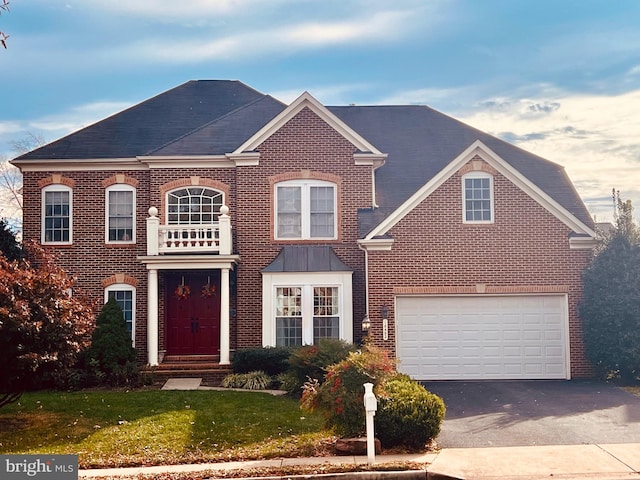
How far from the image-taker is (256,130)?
22672 millimetres

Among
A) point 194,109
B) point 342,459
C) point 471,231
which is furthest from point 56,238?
point 342,459

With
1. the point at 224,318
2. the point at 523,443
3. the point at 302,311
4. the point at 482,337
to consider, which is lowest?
the point at 523,443

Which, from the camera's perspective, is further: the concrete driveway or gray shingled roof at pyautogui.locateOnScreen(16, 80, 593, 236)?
gray shingled roof at pyautogui.locateOnScreen(16, 80, 593, 236)

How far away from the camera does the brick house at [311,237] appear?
1944cm

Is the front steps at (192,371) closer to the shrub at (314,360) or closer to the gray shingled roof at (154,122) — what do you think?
the shrub at (314,360)

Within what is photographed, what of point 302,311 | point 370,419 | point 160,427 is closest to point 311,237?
point 302,311

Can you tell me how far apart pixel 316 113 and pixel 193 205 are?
185 inches

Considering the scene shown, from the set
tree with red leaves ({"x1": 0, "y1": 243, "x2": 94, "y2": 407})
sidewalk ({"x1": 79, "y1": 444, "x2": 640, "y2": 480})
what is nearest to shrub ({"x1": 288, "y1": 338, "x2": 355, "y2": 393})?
tree with red leaves ({"x1": 0, "y1": 243, "x2": 94, "y2": 407})

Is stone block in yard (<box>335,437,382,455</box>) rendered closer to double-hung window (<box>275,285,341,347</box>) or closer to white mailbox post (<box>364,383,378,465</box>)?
white mailbox post (<box>364,383,378,465</box>)

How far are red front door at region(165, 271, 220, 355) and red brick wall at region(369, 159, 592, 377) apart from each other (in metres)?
5.44

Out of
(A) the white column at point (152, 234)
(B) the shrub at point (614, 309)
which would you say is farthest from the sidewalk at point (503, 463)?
(A) the white column at point (152, 234)

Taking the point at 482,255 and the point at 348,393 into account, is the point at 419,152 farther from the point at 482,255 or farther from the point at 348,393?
the point at 348,393

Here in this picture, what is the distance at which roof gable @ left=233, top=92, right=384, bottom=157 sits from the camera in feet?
70.3

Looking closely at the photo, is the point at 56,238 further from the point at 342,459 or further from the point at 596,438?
the point at 596,438
